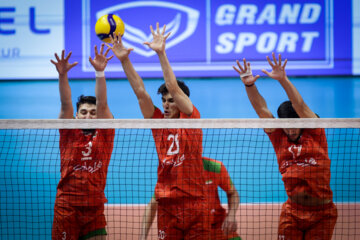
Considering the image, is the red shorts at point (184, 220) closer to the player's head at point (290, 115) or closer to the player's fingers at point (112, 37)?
the player's head at point (290, 115)

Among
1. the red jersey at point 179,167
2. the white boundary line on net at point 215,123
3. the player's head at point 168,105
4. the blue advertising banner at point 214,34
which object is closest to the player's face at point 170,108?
the player's head at point 168,105

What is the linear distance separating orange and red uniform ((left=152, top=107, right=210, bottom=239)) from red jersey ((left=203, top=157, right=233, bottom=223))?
19.5 inches

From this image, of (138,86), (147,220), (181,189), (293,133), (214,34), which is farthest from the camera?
(214,34)

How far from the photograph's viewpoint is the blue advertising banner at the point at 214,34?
6.75 m

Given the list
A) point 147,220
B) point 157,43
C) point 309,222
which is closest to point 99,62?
point 157,43

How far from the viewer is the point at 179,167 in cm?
411

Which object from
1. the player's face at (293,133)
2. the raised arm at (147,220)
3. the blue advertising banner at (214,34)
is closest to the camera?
the player's face at (293,133)

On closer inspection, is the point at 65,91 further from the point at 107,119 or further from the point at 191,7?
the point at 191,7

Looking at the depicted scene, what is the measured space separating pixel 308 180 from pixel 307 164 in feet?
0.53

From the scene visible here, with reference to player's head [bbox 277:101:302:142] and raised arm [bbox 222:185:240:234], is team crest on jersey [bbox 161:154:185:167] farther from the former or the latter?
player's head [bbox 277:101:302:142]

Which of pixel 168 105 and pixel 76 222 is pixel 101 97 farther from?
pixel 76 222

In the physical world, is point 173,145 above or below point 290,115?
below

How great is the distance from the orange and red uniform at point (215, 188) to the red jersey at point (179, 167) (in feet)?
1.70

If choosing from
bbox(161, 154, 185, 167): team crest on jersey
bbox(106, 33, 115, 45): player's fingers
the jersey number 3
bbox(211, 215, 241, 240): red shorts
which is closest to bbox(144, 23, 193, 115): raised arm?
the jersey number 3
